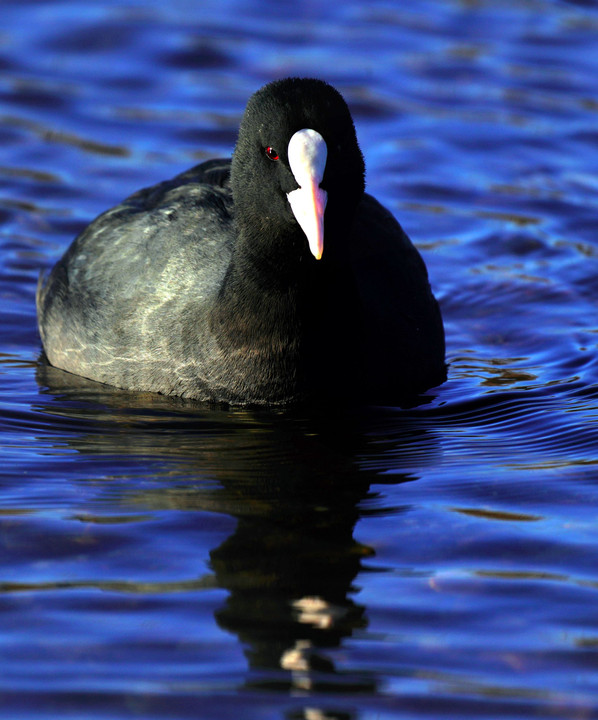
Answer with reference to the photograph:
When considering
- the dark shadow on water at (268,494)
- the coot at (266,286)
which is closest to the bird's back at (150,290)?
the coot at (266,286)

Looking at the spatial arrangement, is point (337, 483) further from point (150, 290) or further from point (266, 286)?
point (150, 290)

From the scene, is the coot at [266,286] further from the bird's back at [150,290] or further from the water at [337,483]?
the water at [337,483]

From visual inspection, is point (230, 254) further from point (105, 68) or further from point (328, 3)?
point (328, 3)

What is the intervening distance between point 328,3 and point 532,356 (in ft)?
18.0

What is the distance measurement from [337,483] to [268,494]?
0.25 metres

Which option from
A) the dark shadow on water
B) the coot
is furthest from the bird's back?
the dark shadow on water

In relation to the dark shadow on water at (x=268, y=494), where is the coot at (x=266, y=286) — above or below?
above

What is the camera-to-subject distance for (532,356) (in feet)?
18.7

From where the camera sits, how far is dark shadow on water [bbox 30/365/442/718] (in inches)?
128

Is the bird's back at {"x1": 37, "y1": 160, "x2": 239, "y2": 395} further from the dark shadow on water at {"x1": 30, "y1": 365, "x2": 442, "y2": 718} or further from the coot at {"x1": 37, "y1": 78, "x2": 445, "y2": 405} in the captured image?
the dark shadow on water at {"x1": 30, "y1": 365, "x2": 442, "y2": 718}

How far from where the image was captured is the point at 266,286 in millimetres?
4734

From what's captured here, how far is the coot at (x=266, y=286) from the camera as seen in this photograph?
4.45m

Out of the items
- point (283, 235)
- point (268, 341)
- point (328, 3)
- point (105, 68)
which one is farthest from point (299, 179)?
point (328, 3)

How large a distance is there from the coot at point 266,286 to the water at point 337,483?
141mm
